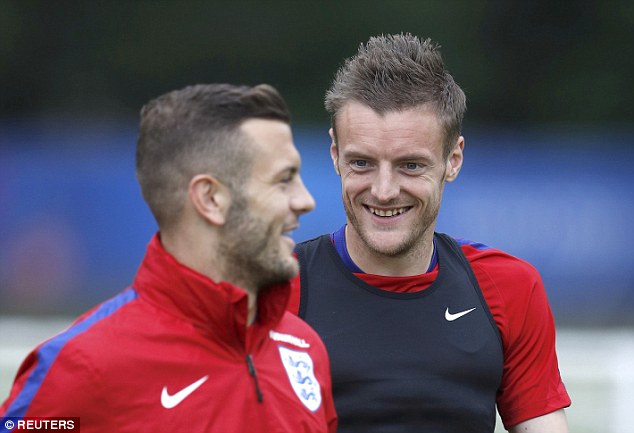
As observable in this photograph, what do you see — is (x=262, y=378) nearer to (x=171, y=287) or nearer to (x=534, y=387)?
(x=171, y=287)

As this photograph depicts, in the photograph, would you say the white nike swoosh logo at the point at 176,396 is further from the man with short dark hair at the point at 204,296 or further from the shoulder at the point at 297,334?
the shoulder at the point at 297,334

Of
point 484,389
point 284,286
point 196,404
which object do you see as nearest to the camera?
point 196,404

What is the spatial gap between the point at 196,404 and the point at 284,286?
1.50 ft

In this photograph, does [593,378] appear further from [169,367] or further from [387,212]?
[169,367]

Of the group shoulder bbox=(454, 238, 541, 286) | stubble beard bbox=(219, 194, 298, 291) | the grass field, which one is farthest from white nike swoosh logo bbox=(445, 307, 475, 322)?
the grass field

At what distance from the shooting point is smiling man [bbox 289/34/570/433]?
3.49 m

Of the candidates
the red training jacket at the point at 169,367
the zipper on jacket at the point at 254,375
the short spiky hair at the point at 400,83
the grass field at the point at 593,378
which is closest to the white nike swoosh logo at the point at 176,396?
the red training jacket at the point at 169,367

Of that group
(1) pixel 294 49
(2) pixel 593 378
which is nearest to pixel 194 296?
(2) pixel 593 378

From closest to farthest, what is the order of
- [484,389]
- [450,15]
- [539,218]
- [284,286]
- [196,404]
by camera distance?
[196,404]
[284,286]
[484,389]
[539,218]
[450,15]

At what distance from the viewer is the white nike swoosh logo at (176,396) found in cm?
267

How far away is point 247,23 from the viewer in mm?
15062

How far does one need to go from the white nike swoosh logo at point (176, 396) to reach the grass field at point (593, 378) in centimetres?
531

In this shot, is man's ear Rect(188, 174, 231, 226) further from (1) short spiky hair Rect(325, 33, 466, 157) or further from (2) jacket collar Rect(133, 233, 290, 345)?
(1) short spiky hair Rect(325, 33, 466, 157)

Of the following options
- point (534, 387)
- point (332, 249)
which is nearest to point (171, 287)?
point (332, 249)
